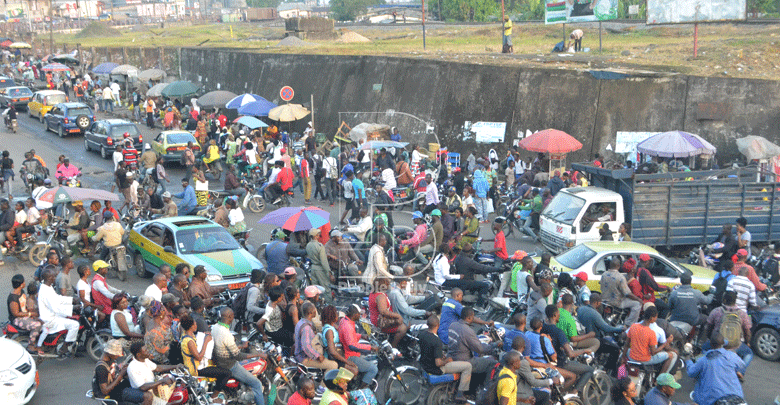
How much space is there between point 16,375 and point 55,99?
29.1 metres

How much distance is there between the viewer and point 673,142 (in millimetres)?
17609

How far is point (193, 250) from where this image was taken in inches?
539

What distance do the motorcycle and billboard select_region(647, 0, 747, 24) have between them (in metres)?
21.0

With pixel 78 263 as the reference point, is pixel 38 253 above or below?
above

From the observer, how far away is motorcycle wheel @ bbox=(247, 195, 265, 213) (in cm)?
2023

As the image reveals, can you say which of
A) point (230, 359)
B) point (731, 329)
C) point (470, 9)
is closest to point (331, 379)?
point (230, 359)

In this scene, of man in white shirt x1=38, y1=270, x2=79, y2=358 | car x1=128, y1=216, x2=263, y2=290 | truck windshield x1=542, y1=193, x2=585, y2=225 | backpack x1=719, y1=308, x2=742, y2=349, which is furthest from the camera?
truck windshield x1=542, y1=193, x2=585, y2=225

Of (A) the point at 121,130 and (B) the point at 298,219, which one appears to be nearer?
(B) the point at 298,219

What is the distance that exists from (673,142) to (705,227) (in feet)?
10.6

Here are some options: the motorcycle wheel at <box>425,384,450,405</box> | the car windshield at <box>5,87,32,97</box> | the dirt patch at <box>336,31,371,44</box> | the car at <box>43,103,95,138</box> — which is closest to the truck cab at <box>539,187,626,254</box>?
the motorcycle wheel at <box>425,384,450,405</box>

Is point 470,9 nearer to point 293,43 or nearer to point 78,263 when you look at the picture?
point 293,43

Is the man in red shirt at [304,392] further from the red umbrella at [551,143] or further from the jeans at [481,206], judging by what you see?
the red umbrella at [551,143]

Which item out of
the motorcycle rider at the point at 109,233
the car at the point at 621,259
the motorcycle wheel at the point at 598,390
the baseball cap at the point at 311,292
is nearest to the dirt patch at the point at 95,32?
the motorcycle rider at the point at 109,233

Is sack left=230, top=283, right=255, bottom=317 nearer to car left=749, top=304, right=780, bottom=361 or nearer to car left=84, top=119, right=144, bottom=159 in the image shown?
car left=749, top=304, right=780, bottom=361
